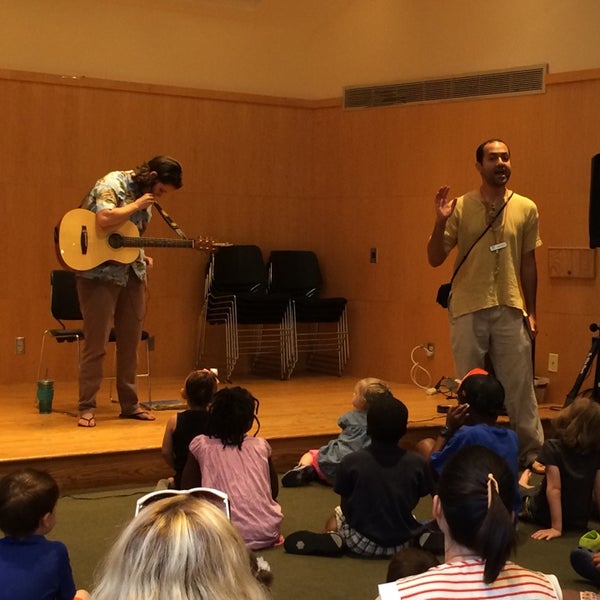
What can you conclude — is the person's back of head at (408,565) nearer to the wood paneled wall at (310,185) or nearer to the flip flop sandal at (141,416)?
the flip flop sandal at (141,416)

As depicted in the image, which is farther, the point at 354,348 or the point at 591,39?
the point at 354,348

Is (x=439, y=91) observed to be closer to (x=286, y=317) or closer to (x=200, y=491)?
(x=286, y=317)

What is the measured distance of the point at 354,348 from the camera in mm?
7785

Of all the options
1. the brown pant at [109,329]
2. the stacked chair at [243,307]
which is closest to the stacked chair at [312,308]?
the stacked chair at [243,307]

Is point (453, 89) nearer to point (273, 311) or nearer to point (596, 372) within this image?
point (273, 311)

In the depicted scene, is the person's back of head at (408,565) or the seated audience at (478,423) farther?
the seated audience at (478,423)

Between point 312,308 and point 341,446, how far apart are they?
2753 millimetres

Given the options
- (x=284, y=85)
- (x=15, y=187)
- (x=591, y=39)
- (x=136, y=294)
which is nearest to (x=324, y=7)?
(x=284, y=85)

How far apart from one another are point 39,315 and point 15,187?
0.92 m

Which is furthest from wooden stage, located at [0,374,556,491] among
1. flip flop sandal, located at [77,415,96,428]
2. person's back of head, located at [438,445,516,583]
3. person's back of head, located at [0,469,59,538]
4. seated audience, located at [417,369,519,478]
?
person's back of head, located at [438,445,516,583]

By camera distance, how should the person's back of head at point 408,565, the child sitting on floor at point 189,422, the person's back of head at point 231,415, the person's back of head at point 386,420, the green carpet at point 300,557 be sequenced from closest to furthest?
the person's back of head at point 408,565
the green carpet at point 300,557
the person's back of head at point 386,420
the person's back of head at point 231,415
the child sitting on floor at point 189,422

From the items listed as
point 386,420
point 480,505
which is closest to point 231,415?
point 386,420

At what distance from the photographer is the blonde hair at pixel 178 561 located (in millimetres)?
1403

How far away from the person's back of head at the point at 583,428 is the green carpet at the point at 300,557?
0.42 m
